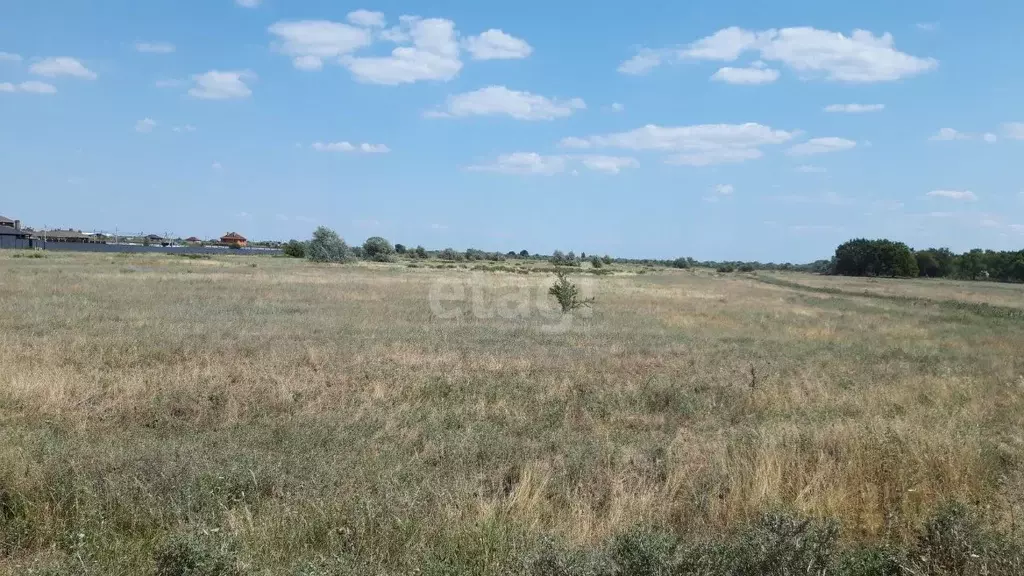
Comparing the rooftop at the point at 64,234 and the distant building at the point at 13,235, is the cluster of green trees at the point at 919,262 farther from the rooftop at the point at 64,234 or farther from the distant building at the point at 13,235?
the rooftop at the point at 64,234

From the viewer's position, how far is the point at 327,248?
102 metres

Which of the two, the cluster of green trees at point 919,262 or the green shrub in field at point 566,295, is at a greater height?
the cluster of green trees at point 919,262

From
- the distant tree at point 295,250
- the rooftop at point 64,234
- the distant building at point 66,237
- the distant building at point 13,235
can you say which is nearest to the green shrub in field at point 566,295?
the distant tree at point 295,250

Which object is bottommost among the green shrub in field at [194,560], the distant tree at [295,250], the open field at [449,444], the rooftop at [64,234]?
the open field at [449,444]

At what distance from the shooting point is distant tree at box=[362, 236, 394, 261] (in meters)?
115

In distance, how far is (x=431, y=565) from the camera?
13.7ft

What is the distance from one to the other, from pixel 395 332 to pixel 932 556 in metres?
15.5

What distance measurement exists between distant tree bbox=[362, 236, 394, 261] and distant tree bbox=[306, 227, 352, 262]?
386 inches

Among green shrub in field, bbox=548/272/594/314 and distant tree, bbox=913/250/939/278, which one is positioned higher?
distant tree, bbox=913/250/939/278

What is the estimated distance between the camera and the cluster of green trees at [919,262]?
95.8 metres

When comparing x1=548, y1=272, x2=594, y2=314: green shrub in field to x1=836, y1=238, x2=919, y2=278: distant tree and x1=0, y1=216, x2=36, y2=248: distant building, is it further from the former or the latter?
x1=0, y1=216, x2=36, y2=248: distant building

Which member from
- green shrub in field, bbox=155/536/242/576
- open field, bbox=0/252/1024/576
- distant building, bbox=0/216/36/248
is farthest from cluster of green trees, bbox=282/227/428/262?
green shrub in field, bbox=155/536/242/576

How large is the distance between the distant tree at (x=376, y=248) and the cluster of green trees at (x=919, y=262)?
3603 inches

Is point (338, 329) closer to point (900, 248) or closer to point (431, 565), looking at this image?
point (431, 565)
